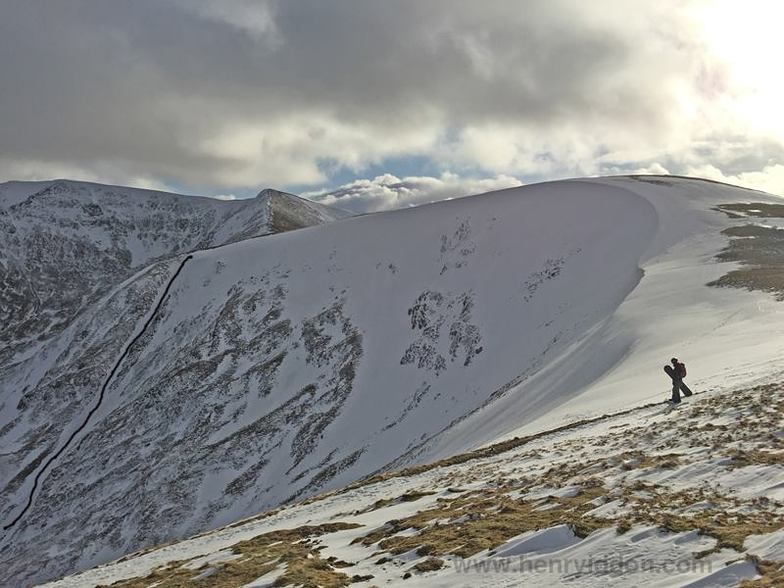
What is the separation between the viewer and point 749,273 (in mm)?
38219

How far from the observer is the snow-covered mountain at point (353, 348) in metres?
37.5

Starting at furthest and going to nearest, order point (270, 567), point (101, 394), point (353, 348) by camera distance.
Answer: point (101, 394)
point (353, 348)
point (270, 567)

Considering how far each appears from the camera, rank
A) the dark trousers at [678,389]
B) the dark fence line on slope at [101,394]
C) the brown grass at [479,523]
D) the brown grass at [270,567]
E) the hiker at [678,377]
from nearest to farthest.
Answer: the brown grass at [479,523], the brown grass at [270,567], the dark trousers at [678,389], the hiker at [678,377], the dark fence line on slope at [101,394]

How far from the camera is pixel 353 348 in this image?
78.2 metres

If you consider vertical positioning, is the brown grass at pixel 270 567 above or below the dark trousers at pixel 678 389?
below

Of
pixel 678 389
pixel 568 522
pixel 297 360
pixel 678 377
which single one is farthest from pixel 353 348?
pixel 568 522

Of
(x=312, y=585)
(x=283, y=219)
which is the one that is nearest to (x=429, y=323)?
(x=312, y=585)

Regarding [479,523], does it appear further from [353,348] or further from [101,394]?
[101,394]

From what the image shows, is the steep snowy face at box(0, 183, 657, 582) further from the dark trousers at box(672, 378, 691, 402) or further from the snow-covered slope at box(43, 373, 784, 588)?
the snow-covered slope at box(43, 373, 784, 588)

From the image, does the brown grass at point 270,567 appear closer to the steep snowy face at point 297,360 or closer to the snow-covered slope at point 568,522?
the snow-covered slope at point 568,522

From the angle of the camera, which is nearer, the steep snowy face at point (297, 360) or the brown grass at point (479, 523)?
the brown grass at point (479, 523)

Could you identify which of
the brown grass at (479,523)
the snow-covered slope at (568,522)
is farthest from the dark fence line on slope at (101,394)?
the brown grass at (479,523)

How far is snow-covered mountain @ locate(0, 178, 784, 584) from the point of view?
123 ft

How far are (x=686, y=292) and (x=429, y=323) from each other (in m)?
40.6
